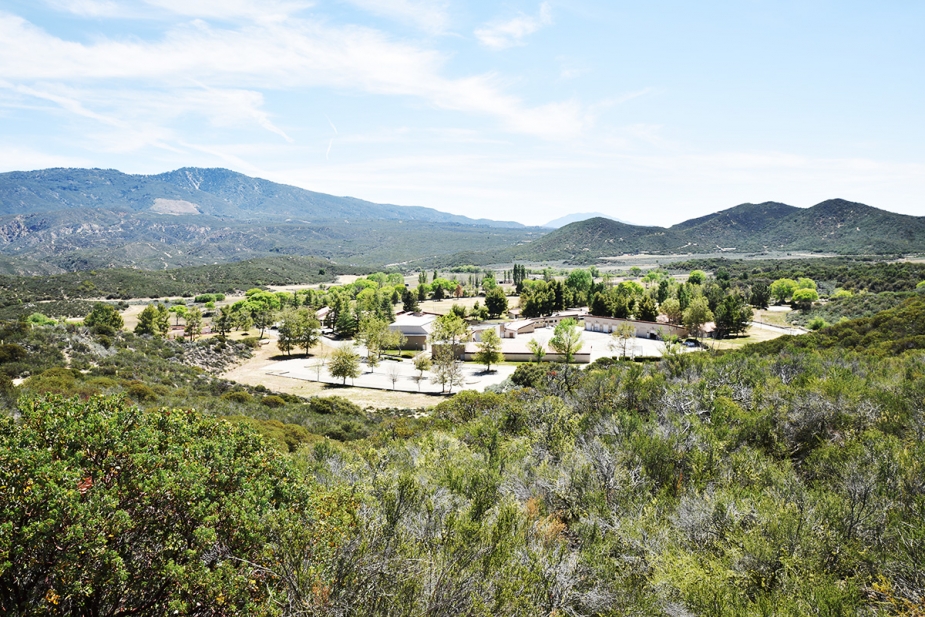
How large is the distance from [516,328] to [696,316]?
2349 cm

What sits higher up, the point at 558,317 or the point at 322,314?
the point at 558,317

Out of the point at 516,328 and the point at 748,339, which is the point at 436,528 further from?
the point at 748,339

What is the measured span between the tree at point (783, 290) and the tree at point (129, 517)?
4092 inches

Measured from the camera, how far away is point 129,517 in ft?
18.3

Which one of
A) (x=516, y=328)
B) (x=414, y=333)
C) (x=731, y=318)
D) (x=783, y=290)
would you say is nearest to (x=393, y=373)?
(x=414, y=333)

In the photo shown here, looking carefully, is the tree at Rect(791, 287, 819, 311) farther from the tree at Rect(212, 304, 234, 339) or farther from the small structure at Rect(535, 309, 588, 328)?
the tree at Rect(212, 304, 234, 339)

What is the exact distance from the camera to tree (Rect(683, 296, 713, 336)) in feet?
208

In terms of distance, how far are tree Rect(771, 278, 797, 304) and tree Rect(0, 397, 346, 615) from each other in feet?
341

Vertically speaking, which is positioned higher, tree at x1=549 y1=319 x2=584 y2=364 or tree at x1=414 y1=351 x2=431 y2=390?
tree at x1=549 y1=319 x2=584 y2=364

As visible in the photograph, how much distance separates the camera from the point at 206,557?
6.26m

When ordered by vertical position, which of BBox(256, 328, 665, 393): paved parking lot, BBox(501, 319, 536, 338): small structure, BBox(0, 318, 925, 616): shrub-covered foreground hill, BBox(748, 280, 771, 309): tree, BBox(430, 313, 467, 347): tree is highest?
BBox(0, 318, 925, 616): shrub-covered foreground hill

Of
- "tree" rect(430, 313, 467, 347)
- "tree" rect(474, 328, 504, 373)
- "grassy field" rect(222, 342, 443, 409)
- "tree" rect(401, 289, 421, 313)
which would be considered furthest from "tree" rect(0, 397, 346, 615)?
"tree" rect(401, 289, 421, 313)

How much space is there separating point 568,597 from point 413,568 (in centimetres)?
233

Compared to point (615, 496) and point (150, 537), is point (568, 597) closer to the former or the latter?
point (615, 496)
